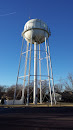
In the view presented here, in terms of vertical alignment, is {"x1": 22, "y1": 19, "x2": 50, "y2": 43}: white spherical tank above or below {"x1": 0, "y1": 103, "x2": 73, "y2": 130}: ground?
above

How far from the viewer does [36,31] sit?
2270 centimetres

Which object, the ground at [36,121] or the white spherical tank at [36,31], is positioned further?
the white spherical tank at [36,31]

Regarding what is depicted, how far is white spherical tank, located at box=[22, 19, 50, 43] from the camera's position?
74.7 ft

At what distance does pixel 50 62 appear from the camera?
71.5 feet

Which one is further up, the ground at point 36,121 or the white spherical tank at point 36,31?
the white spherical tank at point 36,31

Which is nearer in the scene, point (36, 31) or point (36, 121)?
point (36, 121)

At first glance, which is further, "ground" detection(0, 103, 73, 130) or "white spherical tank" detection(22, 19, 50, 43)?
"white spherical tank" detection(22, 19, 50, 43)

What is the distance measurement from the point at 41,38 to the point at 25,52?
405 cm

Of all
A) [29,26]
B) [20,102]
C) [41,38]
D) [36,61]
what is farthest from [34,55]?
[20,102]

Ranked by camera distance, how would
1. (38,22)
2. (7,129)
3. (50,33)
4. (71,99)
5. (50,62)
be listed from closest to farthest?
(7,129)
(50,62)
(38,22)
(50,33)
(71,99)

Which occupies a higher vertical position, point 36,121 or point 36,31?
point 36,31

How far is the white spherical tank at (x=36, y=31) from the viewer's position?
22766mm

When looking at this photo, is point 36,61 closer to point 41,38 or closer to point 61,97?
point 41,38

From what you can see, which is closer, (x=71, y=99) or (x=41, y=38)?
(x=41, y=38)
